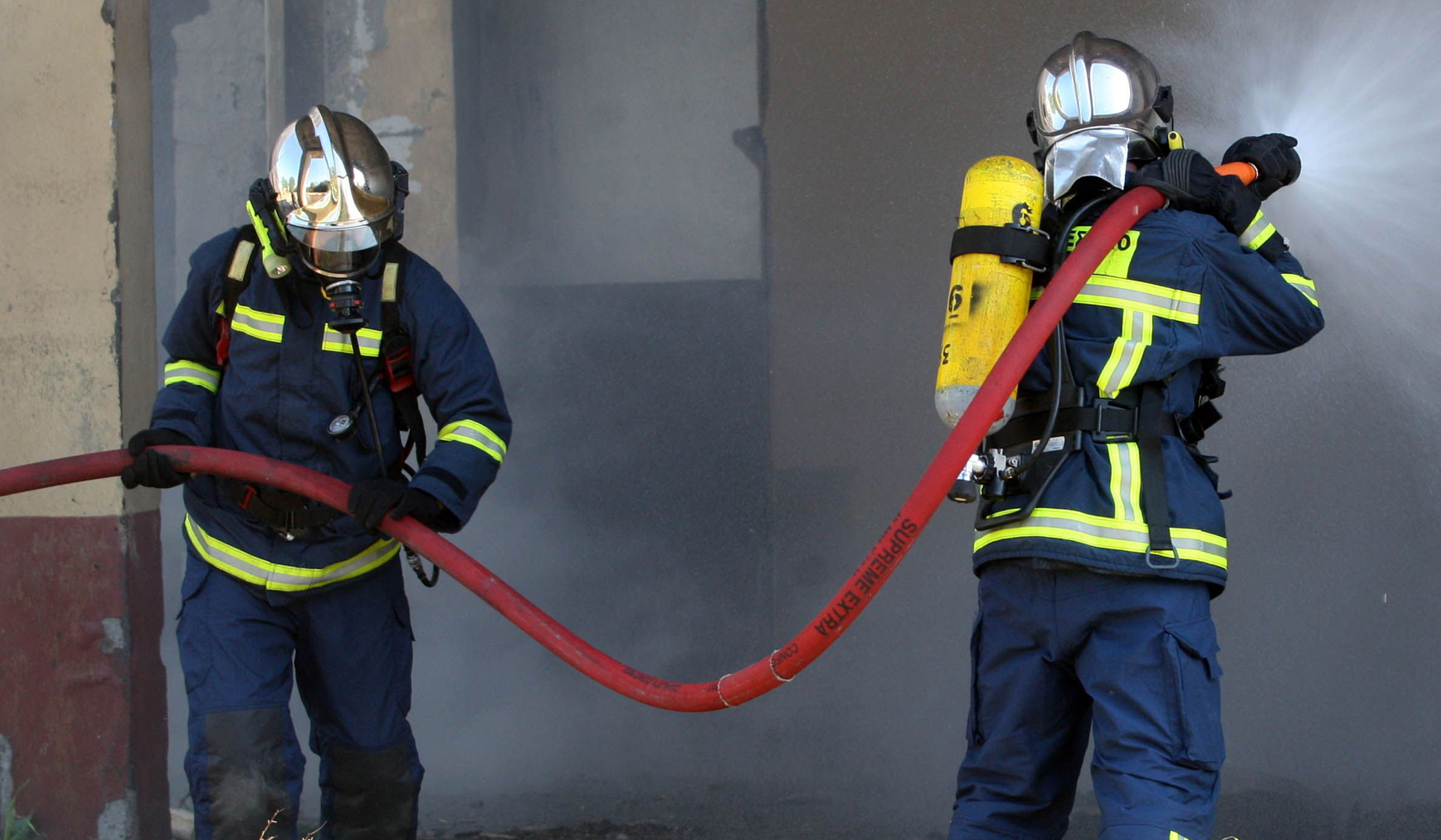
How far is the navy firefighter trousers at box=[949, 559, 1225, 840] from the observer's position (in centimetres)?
229

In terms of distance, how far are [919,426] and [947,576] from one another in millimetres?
490

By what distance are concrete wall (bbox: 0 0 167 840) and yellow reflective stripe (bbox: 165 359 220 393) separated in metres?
0.67

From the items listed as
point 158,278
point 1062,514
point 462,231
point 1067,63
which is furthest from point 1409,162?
point 158,278

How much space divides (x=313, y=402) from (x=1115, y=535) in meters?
1.78

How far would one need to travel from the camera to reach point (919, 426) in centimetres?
437

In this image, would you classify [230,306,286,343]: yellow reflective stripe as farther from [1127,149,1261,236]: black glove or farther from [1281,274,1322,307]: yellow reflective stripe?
[1281,274,1322,307]: yellow reflective stripe

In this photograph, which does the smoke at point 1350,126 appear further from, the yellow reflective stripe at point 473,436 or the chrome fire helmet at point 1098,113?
the yellow reflective stripe at point 473,436

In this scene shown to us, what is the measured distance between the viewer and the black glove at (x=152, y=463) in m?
3.00

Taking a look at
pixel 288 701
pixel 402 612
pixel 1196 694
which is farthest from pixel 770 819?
pixel 1196 694

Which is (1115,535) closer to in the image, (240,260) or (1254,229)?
(1254,229)

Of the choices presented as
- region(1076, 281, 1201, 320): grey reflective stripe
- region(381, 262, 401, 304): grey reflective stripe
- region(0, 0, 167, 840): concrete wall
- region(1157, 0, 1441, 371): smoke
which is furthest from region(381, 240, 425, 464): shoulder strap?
region(1157, 0, 1441, 371): smoke

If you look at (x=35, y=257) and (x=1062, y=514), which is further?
(x=35, y=257)

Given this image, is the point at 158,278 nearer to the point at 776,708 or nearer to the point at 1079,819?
the point at 776,708

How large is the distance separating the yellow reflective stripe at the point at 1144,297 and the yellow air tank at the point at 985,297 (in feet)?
0.40
